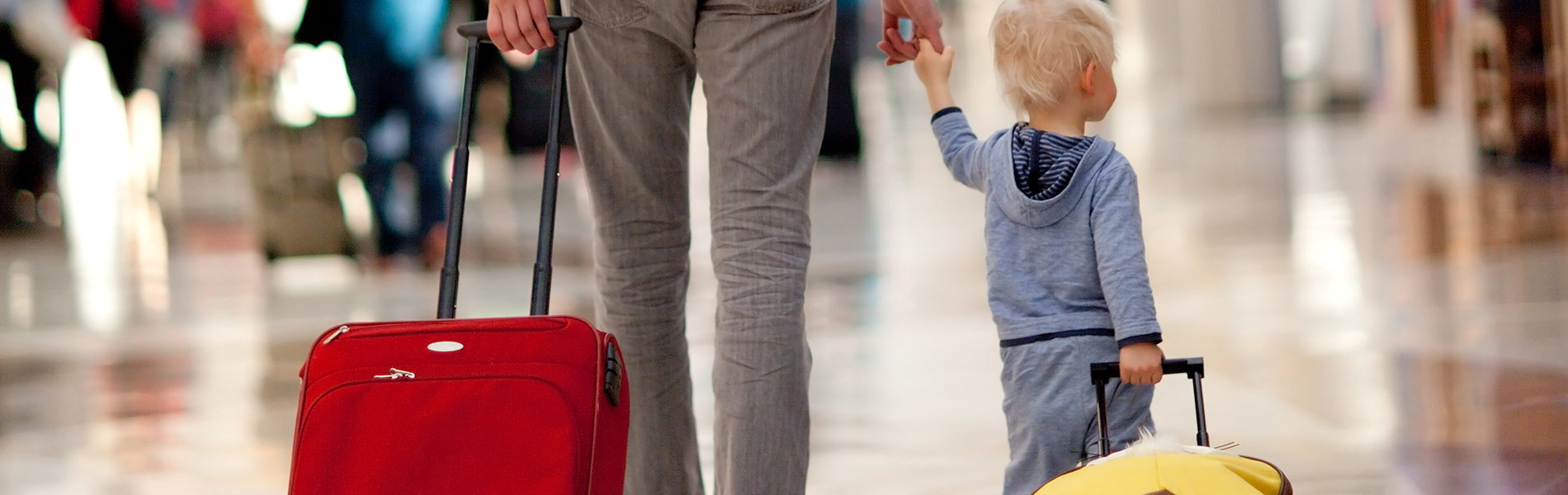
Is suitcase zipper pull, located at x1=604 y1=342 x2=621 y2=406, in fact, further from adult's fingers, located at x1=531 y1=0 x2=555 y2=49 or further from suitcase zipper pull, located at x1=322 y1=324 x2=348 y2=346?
adult's fingers, located at x1=531 y1=0 x2=555 y2=49

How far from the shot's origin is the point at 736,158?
2064 millimetres

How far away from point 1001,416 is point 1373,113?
13372mm

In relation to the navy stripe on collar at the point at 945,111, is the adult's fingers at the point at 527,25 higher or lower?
higher

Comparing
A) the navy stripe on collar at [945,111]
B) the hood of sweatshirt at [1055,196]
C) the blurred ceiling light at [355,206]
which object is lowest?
the hood of sweatshirt at [1055,196]

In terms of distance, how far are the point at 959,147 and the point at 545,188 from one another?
622mm

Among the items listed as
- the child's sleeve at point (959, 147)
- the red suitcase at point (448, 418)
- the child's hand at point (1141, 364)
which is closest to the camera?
the red suitcase at point (448, 418)

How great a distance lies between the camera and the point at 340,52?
21.0 ft

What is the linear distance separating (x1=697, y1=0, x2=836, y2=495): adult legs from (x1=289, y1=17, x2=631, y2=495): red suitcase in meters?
A: 0.28

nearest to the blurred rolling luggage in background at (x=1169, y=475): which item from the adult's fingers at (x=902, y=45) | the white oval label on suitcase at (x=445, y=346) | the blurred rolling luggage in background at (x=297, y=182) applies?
the white oval label on suitcase at (x=445, y=346)

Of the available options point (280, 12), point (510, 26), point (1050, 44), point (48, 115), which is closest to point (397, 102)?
point (510, 26)

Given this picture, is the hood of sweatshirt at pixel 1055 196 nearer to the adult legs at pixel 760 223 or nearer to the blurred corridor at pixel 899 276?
the adult legs at pixel 760 223

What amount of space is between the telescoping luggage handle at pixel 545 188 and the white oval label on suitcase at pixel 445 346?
18cm

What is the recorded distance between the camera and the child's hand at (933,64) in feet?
7.59

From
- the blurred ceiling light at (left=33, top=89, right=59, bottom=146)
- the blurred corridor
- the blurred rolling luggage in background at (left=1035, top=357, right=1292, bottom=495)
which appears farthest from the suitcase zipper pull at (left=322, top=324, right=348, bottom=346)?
the blurred ceiling light at (left=33, top=89, right=59, bottom=146)
